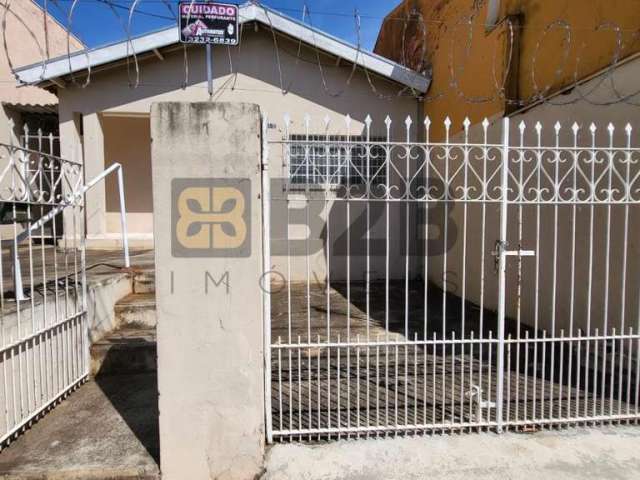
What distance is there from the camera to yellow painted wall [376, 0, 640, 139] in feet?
12.4

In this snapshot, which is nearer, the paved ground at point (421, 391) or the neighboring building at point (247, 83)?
the paved ground at point (421, 391)

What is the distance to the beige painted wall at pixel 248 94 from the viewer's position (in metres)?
7.16

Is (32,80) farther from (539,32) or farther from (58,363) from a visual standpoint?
(539,32)

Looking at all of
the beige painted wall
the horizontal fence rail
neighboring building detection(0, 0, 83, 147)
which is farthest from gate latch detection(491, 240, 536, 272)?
neighboring building detection(0, 0, 83, 147)

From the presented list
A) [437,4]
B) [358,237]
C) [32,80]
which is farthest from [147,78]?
[437,4]

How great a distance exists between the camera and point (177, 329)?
7.95 feet

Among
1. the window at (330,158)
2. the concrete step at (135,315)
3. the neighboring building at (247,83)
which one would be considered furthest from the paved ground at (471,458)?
the neighboring building at (247,83)

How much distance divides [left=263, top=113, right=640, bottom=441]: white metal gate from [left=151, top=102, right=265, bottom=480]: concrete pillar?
21 cm

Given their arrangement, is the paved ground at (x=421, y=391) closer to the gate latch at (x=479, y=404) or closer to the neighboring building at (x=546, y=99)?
the gate latch at (x=479, y=404)

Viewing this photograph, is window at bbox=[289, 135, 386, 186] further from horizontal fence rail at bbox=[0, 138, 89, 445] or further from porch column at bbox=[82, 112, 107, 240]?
porch column at bbox=[82, 112, 107, 240]

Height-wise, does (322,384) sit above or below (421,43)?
below

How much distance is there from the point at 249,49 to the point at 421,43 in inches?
134

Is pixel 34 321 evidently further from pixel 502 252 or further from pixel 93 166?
pixel 93 166

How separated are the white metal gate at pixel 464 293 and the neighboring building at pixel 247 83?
0.59 metres
